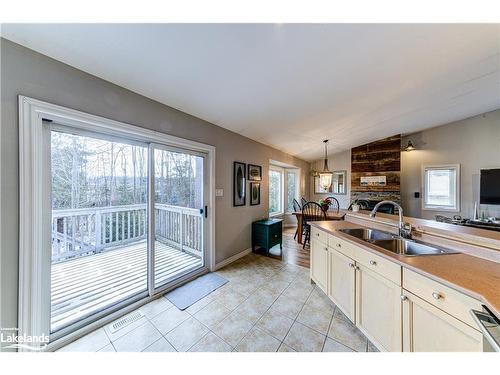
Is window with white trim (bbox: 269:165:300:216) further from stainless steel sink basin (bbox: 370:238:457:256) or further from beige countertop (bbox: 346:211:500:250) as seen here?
beige countertop (bbox: 346:211:500:250)

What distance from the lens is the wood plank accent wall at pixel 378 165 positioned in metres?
5.01

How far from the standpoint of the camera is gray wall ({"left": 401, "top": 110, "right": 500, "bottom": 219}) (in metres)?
3.99

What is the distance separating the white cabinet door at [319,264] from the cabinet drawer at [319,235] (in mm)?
46

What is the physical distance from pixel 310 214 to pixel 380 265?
2.65 meters

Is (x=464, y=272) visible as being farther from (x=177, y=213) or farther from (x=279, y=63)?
(x=177, y=213)

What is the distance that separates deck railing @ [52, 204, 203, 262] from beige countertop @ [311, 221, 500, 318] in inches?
94.8

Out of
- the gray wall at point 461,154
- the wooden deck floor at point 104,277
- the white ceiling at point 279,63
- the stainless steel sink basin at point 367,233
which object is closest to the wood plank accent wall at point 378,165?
the gray wall at point 461,154

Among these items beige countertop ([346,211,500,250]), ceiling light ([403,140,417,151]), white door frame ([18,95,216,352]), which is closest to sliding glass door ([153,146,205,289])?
white door frame ([18,95,216,352])

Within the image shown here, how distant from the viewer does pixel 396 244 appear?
71.8 inches

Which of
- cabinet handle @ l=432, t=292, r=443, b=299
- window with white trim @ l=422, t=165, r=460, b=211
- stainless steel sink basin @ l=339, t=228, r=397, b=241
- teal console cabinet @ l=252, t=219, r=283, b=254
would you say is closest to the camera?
cabinet handle @ l=432, t=292, r=443, b=299

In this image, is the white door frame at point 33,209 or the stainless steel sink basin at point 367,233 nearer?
the white door frame at point 33,209

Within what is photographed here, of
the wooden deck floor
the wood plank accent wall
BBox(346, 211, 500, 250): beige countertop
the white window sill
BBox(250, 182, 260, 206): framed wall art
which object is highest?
the wood plank accent wall

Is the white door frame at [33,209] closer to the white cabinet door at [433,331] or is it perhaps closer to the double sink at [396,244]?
the white cabinet door at [433,331]
